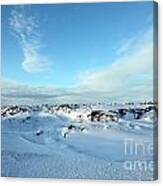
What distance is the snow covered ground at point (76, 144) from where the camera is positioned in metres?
2.88

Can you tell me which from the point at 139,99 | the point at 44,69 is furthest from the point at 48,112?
the point at 139,99

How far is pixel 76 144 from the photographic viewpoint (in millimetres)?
2934

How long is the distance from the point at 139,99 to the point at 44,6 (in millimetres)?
542

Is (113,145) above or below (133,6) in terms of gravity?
below

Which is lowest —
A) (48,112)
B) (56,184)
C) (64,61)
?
(56,184)

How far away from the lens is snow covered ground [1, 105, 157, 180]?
2879 millimetres

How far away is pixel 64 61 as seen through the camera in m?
2.96

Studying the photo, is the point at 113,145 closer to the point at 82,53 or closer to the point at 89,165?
the point at 89,165

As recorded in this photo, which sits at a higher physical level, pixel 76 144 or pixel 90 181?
pixel 76 144

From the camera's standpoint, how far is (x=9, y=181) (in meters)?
2.99

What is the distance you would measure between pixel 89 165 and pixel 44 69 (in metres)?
0.43

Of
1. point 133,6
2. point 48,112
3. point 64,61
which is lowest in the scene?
point 48,112

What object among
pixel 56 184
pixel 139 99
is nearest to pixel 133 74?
pixel 139 99

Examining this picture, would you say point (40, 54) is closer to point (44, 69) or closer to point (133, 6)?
point (44, 69)
